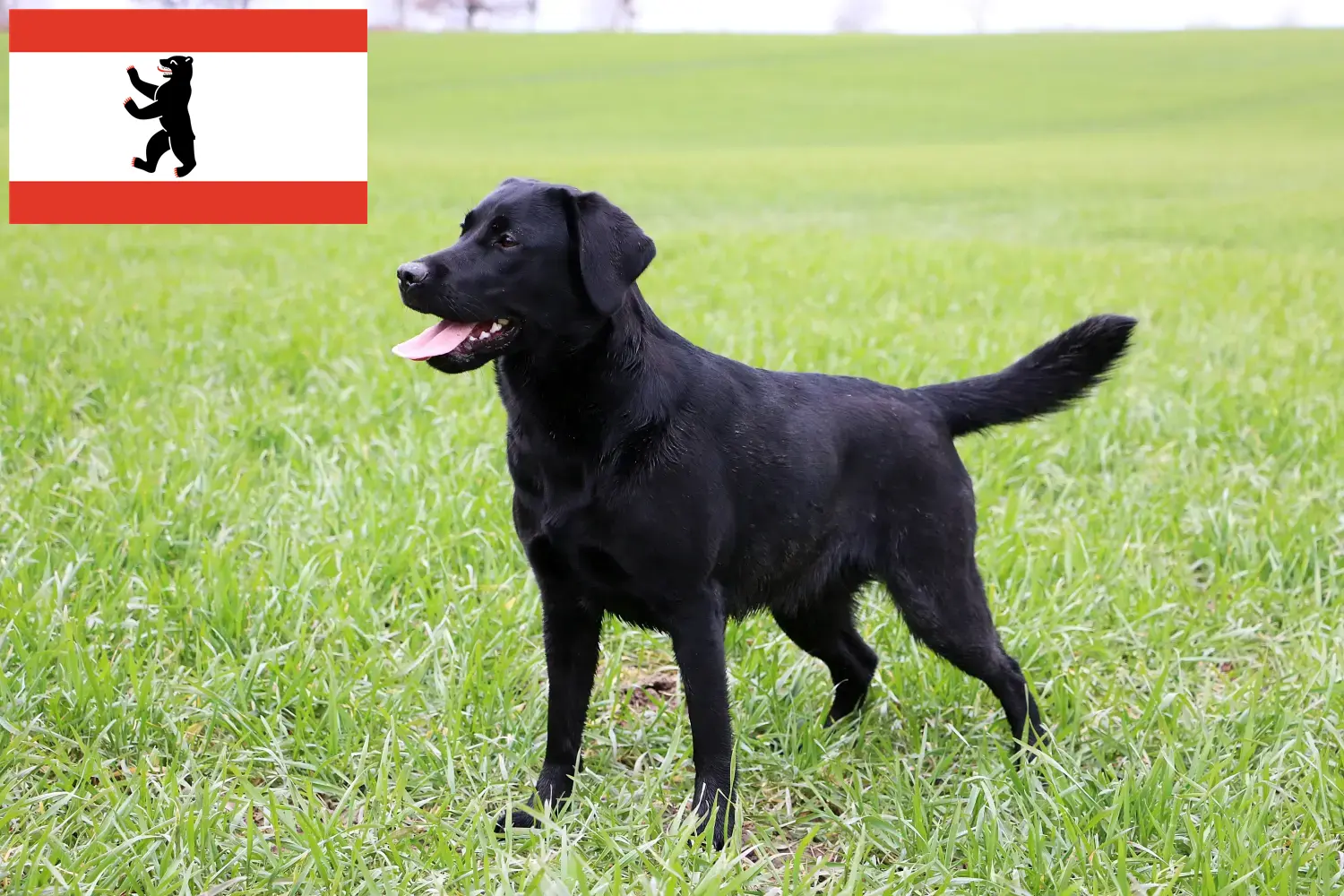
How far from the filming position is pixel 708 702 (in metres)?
2.54

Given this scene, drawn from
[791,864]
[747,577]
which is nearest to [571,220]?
[747,577]

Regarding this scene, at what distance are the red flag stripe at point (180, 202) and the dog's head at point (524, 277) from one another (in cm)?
1142

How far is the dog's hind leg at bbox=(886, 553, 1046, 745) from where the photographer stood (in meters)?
2.87

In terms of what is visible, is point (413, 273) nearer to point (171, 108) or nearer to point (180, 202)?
point (171, 108)

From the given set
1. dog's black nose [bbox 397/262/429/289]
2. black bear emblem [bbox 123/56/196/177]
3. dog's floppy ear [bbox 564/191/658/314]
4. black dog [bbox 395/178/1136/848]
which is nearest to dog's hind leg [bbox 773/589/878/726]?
black dog [bbox 395/178/1136/848]

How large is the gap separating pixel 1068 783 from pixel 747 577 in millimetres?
943

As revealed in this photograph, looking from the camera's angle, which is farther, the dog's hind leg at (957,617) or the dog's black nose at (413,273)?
the dog's hind leg at (957,617)

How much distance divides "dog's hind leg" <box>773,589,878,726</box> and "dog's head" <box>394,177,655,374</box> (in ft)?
3.28

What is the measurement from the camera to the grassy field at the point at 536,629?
2.49m

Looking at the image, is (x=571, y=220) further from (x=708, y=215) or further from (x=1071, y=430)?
(x=708, y=215)

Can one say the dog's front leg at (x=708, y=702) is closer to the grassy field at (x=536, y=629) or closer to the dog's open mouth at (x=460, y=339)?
the grassy field at (x=536, y=629)

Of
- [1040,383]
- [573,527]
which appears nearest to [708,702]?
[573,527]

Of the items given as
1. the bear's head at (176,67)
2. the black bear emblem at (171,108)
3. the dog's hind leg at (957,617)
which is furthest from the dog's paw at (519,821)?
the bear's head at (176,67)

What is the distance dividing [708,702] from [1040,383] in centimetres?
129
